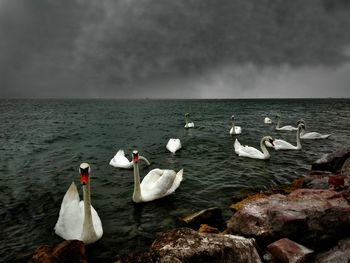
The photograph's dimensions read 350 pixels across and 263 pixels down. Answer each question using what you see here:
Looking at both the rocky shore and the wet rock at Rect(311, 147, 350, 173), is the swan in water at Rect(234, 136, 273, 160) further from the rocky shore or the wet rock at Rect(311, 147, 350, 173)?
the rocky shore

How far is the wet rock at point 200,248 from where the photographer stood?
3494mm

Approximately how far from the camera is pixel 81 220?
6.05 meters

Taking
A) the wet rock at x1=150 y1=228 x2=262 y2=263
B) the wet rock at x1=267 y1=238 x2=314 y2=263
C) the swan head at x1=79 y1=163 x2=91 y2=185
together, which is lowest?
the wet rock at x1=267 y1=238 x2=314 y2=263

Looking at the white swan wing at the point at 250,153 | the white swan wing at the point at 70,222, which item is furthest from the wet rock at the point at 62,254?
the white swan wing at the point at 250,153

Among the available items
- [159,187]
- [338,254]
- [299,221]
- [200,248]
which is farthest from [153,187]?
[338,254]

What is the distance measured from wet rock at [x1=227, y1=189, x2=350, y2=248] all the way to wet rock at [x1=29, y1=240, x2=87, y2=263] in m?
2.76

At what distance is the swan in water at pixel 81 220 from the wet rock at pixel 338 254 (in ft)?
13.5

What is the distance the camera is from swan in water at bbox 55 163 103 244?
5.63 metres

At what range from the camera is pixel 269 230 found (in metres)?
4.80

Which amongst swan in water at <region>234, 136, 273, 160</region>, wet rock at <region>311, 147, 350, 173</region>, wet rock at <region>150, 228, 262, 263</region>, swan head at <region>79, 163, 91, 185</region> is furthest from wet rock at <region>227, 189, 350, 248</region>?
swan in water at <region>234, 136, 273, 160</region>

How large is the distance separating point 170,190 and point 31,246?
3.88 m

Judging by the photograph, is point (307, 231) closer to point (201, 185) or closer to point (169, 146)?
point (201, 185)

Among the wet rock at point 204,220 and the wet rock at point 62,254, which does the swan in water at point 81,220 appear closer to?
the wet rock at point 62,254

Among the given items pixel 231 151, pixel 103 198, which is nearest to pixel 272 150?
pixel 231 151
